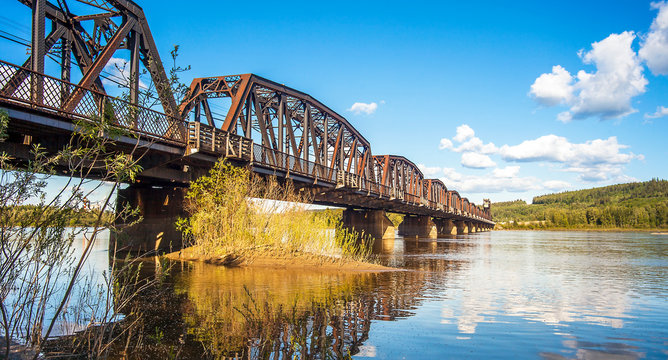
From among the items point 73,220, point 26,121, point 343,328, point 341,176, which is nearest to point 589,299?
point 343,328

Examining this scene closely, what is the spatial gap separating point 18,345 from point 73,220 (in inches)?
96.3

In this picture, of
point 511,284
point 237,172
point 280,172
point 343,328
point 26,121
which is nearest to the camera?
point 343,328

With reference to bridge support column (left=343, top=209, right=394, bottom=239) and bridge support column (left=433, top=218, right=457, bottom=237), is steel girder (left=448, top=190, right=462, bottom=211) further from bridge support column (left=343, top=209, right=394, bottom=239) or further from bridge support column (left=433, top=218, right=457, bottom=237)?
bridge support column (left=343, top=209, right=394, bottom=239)

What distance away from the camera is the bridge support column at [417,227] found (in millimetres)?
86750

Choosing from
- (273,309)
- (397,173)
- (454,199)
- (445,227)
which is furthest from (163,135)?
(454,199)

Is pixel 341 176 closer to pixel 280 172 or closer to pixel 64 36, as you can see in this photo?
pixel 280 172

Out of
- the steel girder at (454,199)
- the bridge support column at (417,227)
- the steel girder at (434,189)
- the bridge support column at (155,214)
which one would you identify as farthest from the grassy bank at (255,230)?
the steel girder at (454,199)

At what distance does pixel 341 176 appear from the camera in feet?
139

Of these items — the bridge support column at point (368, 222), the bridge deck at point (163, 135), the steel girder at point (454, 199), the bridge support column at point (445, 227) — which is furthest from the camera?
the steel girder at point (454, 199)

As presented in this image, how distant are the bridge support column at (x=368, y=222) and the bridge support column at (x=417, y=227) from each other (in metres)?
21.7

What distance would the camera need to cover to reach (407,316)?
12031 mm

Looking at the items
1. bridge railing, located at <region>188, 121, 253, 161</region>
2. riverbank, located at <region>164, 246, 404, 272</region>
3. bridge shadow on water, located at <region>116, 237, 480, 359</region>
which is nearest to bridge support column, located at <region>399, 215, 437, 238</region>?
bridge railing, located at <region>188, 121, 253, 161</region>

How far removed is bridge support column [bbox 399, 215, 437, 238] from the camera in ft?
285

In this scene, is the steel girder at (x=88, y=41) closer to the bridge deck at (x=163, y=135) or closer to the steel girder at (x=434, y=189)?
the bridge deck at (x=163, y=135)
